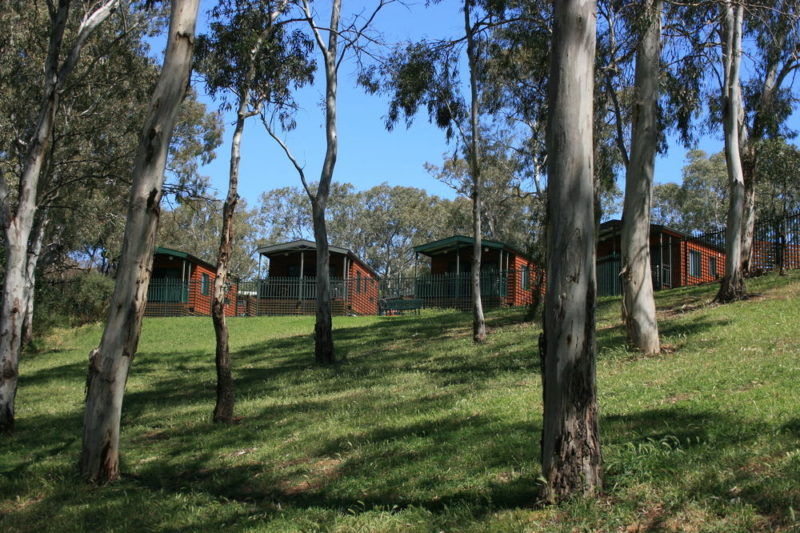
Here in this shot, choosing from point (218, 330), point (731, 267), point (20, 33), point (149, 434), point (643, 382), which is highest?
point (20, 33)

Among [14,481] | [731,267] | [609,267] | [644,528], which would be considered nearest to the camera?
[644,528]

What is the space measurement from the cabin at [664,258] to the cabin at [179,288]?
1789cm

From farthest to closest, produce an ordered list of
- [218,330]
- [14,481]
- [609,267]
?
[609,267] < [218,330] < [14,481]

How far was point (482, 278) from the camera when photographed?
33000 millimetres

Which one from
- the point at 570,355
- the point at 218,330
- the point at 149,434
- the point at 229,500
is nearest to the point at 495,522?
the point at 570,355

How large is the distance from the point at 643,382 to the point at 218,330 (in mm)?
6014

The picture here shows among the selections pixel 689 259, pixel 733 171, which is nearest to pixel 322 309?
pixel 733 171

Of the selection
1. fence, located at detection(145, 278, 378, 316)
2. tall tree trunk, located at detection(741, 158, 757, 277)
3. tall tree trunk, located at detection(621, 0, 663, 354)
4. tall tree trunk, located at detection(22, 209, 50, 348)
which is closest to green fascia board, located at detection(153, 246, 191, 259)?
fence, located at detection(145, 278, 378, 316)

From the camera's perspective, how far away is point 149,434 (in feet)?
34.5

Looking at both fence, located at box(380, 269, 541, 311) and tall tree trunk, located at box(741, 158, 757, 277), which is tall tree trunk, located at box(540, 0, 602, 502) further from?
fence, located at box(380, 269, 541, 311)

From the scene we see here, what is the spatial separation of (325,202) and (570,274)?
1213 cm

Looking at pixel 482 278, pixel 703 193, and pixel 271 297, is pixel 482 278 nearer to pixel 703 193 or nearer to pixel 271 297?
pixel 271 297

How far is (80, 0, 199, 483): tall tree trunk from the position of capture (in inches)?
286

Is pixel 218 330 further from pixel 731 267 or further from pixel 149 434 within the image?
pixel 731 267
